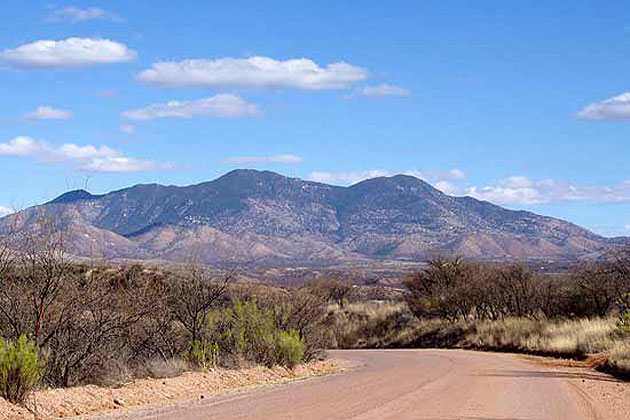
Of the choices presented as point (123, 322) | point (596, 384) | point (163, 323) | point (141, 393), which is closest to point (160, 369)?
point (123, 322)

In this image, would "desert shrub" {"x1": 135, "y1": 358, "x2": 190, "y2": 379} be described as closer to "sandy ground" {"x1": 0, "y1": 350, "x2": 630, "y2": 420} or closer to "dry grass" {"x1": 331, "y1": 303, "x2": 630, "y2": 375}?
"sandy ground" {"x1": 0, "y1": 350, "x2": 630, "y2": 420}

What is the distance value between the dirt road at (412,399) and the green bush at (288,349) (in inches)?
71.4

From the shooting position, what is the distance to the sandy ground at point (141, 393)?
16.9 metres

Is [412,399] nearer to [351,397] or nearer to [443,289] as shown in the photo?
[351,397]

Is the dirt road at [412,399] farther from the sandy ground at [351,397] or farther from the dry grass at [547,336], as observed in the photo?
the dry grass at [547,336]

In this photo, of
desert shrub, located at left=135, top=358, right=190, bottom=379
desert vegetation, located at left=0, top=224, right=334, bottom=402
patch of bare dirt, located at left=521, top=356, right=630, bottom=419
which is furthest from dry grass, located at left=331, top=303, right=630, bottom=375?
desert shrub, located at left=135, top=358, right=190, bottom=379

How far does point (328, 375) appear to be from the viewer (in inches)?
1165

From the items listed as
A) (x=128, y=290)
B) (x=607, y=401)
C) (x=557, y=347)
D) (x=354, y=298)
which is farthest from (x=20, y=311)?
(x=354, y=298)

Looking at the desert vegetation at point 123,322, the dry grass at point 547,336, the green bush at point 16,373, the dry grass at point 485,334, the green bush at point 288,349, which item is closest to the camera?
the green bush at point 16,373

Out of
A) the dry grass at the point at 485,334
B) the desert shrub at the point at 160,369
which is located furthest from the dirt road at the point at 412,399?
the dry grass at the point at 485,334

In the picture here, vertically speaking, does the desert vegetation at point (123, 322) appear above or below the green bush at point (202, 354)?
above

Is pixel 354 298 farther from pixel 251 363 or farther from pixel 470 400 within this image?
pixel 470 400

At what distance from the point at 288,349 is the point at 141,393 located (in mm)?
9836

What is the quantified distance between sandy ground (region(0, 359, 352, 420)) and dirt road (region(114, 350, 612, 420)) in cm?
93
